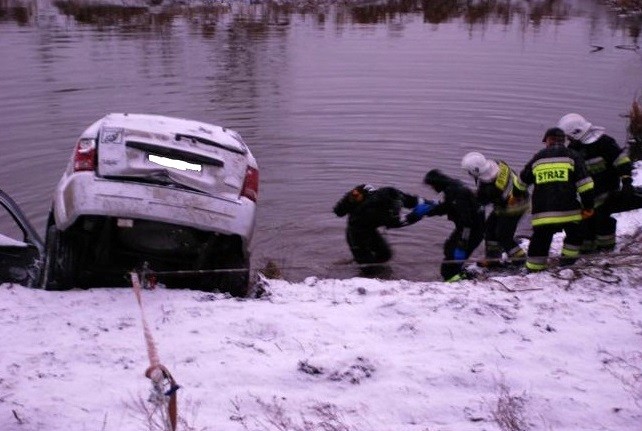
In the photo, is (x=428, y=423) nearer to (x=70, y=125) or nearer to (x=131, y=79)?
(x=70, y=125)

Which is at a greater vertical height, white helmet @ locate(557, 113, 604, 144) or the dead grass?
white helmet @ locate(557, 113, 604, 144)

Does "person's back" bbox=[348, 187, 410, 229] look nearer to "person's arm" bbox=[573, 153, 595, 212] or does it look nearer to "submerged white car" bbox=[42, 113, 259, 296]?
"person's arm" bbox=[573, 153, 595, 212]

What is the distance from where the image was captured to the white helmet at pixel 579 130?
24.2 ft

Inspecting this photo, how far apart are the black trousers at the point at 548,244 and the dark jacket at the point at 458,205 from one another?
0.68m

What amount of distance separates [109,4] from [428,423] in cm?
3282

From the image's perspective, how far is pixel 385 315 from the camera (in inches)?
203

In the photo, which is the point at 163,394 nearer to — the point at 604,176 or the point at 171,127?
the point at 171,127

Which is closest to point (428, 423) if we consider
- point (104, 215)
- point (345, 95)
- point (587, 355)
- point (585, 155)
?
point (587, 355)

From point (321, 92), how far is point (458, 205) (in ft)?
34.6

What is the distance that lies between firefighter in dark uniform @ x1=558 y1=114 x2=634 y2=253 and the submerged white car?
356cm

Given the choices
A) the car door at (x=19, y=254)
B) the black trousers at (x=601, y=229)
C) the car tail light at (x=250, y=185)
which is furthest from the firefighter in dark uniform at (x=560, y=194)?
the car door at (x=19, y=254)

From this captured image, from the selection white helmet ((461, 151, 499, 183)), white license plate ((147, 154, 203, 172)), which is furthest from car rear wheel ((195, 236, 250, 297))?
white helmet ((461, 151, 499, 183))

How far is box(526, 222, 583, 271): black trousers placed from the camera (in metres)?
6.80

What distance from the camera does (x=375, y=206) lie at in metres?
7.87
